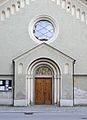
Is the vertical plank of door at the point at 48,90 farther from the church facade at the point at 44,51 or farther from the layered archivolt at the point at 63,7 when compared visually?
the layered archivolt at the point at 63,7

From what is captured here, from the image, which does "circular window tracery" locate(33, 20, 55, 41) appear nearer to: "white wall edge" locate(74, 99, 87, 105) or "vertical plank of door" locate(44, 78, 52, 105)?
"vertical plank of door" locate(44, 78, 52, 105)

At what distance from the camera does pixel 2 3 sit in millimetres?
26547

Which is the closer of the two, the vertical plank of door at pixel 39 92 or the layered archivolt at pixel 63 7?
the layered archivolt at pixel 63 7

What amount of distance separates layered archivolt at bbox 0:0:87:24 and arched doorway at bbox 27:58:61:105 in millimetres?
3969

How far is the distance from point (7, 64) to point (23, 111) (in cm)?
480

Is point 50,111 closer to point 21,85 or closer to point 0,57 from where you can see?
point 21,85

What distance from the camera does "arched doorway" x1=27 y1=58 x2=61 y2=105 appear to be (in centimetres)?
2641

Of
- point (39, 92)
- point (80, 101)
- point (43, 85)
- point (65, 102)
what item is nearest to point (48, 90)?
point (43, 85)

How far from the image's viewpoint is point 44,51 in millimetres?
26188

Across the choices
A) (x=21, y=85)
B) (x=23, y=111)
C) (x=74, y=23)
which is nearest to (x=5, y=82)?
(x=21, y=85)

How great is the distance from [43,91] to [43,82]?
2.20ft

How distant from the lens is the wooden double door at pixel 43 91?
88.1 ft

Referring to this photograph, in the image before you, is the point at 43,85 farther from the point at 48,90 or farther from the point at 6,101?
the point at 6,101

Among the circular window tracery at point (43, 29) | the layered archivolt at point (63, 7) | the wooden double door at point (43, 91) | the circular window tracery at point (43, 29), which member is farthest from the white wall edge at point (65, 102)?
the layered archivolt at point (63, 7)
